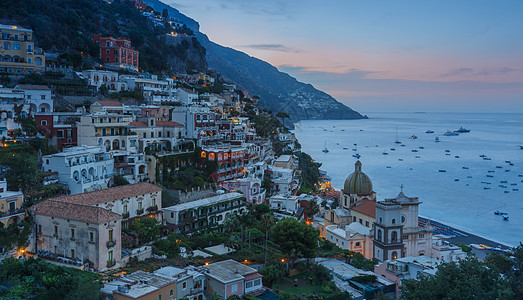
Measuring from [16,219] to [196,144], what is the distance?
2133cm

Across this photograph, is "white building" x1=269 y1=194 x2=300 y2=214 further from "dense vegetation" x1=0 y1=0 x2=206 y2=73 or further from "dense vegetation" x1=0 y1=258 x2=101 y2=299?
"dense vegetation" x1=0 y1=0 x2=206 y2=73

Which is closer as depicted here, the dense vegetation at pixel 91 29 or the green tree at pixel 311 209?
the green tree at pixel 311 209

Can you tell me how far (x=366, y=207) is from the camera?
41.2 m

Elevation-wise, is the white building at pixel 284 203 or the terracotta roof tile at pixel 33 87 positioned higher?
the terracotta roof tile at pixel 33 87

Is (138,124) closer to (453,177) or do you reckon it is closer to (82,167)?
(82,167)

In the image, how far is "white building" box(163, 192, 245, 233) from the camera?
3281 cm

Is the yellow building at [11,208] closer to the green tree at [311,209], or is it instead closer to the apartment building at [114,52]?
the green tree at [311,209]

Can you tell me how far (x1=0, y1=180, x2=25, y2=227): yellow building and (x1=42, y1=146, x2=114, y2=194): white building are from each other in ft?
15.7

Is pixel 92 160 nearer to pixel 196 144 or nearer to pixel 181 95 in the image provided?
pixel 196 144

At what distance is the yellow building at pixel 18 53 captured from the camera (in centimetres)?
4684

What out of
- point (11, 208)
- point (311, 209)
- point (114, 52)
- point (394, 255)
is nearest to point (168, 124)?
point (311, 209)

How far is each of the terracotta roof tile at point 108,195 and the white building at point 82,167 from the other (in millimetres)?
2990

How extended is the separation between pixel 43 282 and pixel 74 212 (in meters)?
5.10

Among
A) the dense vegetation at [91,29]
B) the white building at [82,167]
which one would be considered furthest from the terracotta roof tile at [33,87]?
the dense vegetation at [91,29]
